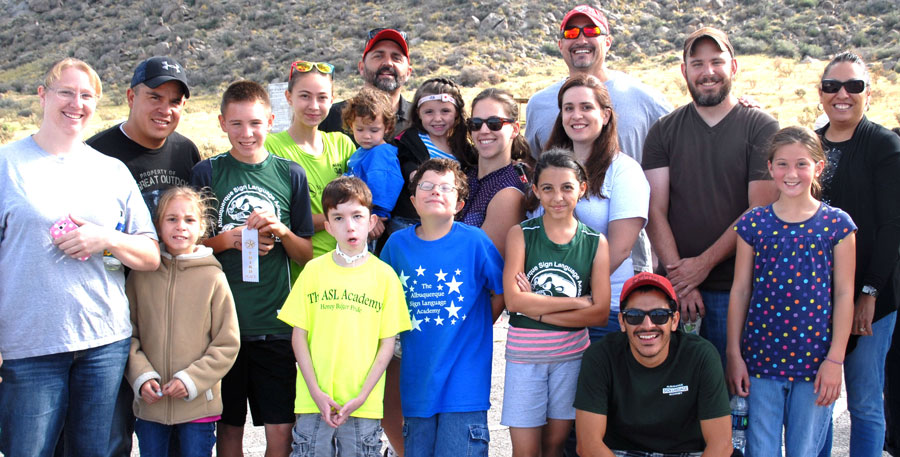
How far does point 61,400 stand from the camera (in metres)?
3.71

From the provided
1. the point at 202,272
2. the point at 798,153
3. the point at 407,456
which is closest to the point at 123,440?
the point at 202,272

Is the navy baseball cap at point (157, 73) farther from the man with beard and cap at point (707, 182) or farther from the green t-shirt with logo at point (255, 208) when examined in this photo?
the man with beard and cap at point (707, 182)

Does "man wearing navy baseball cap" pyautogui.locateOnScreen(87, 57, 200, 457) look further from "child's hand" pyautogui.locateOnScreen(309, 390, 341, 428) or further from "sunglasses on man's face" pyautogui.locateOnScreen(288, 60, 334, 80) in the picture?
"child's hand" pyautogui.locateOnScreen(309, 390, 341, 428)

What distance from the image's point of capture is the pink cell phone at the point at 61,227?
356cm

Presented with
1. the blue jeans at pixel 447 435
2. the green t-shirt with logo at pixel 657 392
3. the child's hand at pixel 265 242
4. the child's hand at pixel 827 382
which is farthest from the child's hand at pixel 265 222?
the child's hand at pixel 827 382

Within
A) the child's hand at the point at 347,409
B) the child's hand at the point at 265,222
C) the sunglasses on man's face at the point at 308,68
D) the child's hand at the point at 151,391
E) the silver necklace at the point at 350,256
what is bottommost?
the child's hand at the point at 347,409

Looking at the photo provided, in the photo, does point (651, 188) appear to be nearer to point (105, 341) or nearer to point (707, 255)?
point (707, 255)

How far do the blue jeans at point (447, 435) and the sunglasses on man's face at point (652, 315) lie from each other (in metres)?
0.95

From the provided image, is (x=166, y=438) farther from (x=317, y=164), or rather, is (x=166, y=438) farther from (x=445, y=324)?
(x=317, y=164)

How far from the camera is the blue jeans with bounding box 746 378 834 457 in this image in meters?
4.05

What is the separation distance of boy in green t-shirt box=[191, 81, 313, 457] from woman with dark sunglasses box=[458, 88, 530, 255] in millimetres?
1063

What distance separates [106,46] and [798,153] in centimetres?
5029

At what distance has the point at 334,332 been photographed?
13.1ft

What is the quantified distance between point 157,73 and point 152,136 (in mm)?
384
